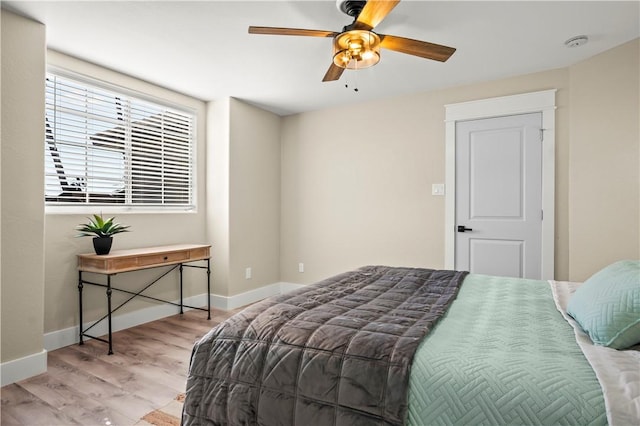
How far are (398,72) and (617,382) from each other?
3.04 metres

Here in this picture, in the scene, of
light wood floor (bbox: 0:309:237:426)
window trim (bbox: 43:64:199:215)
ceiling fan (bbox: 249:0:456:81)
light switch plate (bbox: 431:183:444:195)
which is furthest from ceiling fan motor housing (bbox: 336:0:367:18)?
light wood floor (bbox: 0:309:237:426)

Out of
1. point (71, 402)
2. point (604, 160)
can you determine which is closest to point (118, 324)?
point (71, 402)

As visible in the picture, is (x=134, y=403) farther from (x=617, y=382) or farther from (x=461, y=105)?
(x=461, y=105)

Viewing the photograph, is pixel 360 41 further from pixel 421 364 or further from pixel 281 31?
pixel 421 364

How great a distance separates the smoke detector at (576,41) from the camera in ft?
8.87

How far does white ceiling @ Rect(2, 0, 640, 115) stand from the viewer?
7.61ft

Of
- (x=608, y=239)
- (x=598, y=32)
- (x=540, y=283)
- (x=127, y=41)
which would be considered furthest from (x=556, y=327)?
(x=127, y=41)

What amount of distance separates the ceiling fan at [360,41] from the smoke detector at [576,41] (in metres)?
1.29

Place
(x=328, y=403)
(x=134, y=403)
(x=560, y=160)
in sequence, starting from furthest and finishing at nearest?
1. (x=560, y=160)
2. (x=134, y=403)
3. (x=328, y=403)

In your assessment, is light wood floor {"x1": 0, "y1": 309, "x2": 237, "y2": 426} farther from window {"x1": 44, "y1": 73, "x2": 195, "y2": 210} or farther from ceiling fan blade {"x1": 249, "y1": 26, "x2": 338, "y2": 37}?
ceiling fan blade {"x1": 249, "y1": 26, "x2": 338, "y2": 37}

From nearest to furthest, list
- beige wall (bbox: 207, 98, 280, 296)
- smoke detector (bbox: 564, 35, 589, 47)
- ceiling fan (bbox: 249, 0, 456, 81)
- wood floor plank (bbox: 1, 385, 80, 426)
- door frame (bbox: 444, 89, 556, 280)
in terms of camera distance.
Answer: wood floor plank (bbox: 1, 385, 80, 426)
ceiling fan (bbox: 249, 0, 456, 81)
smoke detector (bbox: 564, 35, 589, 47)
door frame (bbox: 444, 89, 556, 280)
beige wall (bbox: 207, 98, 280, 296)

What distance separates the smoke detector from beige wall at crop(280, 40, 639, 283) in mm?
371

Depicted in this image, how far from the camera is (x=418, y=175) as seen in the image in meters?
4.00

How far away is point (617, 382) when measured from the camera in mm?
952
